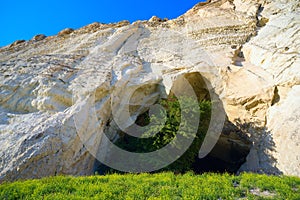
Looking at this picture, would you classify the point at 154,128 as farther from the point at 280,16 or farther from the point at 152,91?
the point at 280,16

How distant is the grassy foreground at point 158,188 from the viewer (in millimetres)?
4719

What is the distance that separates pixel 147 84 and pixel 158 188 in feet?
18.2

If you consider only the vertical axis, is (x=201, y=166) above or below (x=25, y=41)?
below

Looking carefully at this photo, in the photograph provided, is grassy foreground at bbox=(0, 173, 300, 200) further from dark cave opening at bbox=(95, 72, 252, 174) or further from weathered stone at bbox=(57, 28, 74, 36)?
weathered stone at bbox=(57, 28, 74, 36)

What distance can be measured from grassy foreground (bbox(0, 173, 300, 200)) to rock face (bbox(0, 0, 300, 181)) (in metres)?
1.58

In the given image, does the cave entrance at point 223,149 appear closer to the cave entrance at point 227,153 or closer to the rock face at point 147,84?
the cave entrance at point 227,153

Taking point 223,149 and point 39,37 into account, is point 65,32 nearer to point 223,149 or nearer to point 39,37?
point 39,37

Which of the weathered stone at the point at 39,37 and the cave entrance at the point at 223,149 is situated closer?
the cave entrance at the point at 223,149

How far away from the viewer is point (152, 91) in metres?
10.7

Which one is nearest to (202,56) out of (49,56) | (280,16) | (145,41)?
(145,41)

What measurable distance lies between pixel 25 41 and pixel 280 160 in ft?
51.8

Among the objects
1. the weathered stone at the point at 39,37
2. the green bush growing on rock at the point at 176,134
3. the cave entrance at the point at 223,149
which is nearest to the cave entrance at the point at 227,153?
the cave entrance at the point at 223,149

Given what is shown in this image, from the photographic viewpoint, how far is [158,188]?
17.0ft

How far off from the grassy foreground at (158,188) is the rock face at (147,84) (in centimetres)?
158
